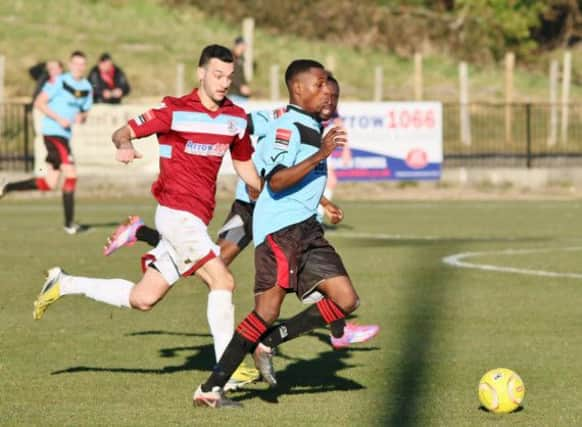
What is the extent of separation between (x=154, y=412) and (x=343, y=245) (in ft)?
32.8

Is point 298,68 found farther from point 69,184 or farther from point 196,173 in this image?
point 69,184

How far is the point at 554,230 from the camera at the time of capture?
787 inches

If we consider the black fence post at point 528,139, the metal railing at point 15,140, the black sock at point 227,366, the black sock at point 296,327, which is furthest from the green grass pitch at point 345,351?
the black fence post at point 528,139

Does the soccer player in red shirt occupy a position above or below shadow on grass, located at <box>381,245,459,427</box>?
above

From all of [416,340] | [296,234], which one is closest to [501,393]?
[296,234]

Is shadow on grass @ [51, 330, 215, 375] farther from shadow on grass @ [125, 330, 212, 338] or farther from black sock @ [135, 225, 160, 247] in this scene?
black sock @ [135, 225, 160, 247]

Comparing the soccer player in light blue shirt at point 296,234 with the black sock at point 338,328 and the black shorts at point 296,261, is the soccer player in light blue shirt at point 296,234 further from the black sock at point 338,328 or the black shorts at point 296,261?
the black sock at point 338,328

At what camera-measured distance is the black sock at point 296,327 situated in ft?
27.5

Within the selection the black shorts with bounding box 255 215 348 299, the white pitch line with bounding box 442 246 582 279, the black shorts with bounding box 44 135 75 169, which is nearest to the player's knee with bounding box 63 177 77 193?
the black shorts with bounding box 44 135 75 169

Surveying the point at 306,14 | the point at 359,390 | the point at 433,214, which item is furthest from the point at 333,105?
the point at 306,14

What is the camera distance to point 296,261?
8.22 m

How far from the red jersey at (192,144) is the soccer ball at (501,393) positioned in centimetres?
190

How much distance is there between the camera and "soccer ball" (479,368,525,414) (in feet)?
26.0

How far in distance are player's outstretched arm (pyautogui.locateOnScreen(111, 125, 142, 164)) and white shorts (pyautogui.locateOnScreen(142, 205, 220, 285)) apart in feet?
1.57
